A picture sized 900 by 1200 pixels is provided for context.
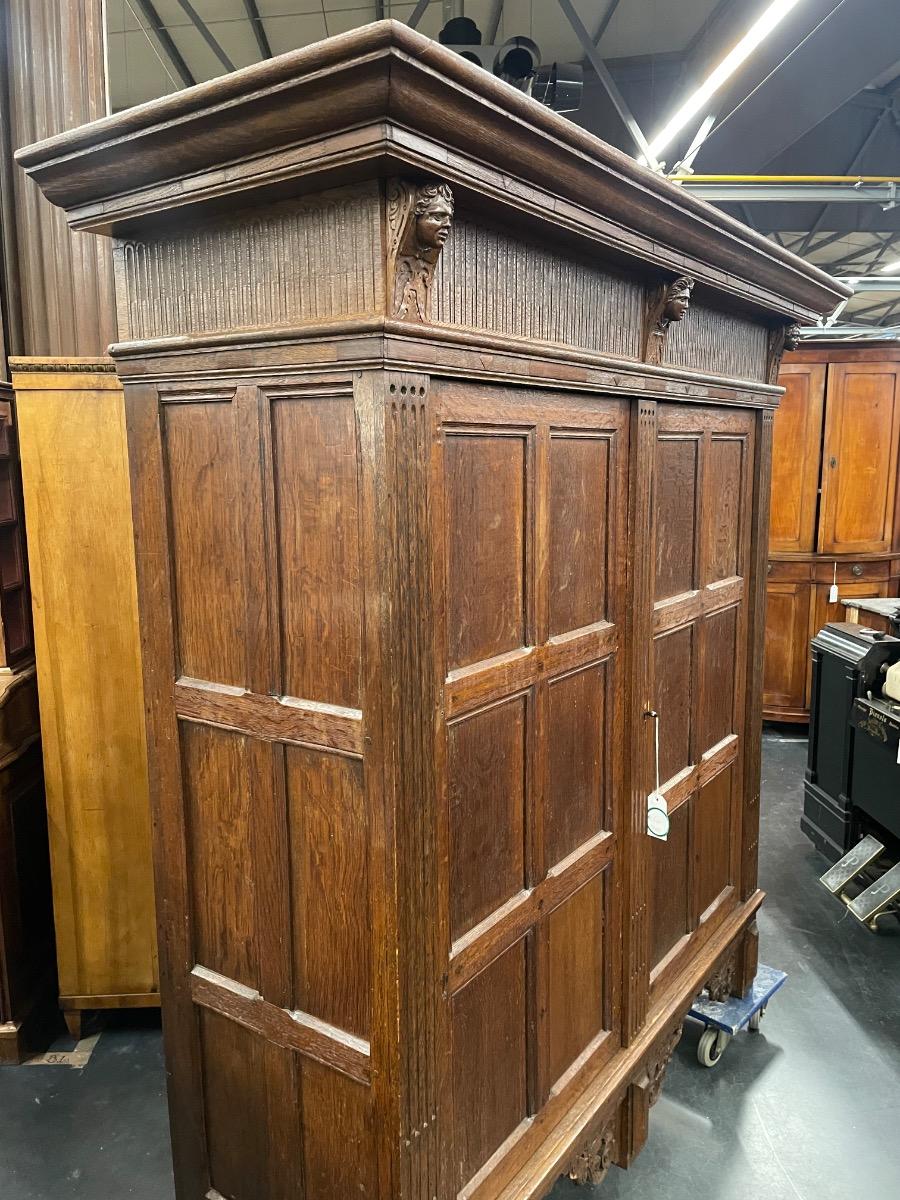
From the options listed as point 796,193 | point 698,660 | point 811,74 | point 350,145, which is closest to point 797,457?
point 796,193

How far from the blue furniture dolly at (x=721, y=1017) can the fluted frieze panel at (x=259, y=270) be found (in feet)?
8.35

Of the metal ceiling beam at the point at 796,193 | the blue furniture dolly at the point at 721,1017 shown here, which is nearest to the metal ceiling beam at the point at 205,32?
the metal ceiling beam at the point at 796,193

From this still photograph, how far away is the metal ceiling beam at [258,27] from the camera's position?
435 cm

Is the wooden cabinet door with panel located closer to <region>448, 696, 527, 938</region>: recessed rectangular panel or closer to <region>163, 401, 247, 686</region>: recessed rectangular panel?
<region>448, 696, 527, 938</region>: recessed rectangular panel

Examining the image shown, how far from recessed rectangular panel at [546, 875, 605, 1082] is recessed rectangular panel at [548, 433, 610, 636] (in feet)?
2.20

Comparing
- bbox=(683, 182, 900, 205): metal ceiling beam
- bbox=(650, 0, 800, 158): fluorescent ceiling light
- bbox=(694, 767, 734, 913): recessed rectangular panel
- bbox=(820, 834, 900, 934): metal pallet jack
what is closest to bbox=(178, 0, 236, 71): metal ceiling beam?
bbox=(650, 0, 800, 158): fluorescent ceiling light

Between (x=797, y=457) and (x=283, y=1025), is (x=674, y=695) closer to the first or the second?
(x=283, y=1025)

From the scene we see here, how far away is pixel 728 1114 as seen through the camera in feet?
8.42

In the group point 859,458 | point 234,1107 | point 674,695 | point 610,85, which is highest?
point 610,85

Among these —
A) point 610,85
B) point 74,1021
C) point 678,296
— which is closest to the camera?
point 678,296

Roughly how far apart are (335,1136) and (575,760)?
2.90 feet

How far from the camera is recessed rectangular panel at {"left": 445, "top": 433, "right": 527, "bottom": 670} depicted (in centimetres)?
147

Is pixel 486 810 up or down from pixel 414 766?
down

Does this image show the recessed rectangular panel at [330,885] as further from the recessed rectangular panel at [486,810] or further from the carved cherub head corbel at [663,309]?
the carved cherub head corbel at [663,309]
